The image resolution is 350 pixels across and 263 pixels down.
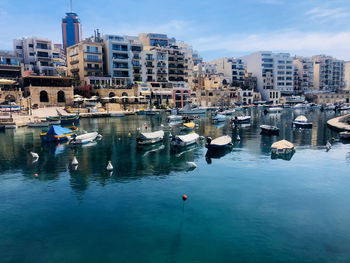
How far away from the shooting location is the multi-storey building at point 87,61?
343ft

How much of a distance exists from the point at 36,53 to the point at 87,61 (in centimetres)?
2466

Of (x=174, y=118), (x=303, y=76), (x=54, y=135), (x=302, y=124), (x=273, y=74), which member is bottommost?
(x=302, y=124)

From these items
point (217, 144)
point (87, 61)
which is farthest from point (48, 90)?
point (217, 144)

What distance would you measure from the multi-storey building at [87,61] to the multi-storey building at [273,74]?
92.0 m

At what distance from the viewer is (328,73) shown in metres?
178

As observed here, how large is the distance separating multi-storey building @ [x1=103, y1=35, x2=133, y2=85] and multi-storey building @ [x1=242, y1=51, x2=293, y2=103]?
264 ft

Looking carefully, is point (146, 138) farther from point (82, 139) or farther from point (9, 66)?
point (9, 66)

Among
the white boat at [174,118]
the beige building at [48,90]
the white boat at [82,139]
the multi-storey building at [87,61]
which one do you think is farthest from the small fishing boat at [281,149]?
the multi-storey building at [87,61]

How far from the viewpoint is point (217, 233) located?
56.3 ft

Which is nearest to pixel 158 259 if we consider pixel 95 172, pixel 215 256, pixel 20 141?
pixel 215 256

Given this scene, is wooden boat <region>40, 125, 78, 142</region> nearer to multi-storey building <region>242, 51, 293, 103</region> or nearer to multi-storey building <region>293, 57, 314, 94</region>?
multi-storey building <region>242, 51, 293, 103</region>

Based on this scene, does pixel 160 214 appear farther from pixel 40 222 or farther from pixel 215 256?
pixel 40 222

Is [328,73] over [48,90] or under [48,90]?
over

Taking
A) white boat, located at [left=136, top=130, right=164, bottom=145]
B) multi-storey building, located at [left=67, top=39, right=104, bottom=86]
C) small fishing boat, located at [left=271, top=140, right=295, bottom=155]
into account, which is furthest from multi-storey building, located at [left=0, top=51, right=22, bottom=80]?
small fishing boat, located at [left=271, top=140, right=295, bottom=155]
